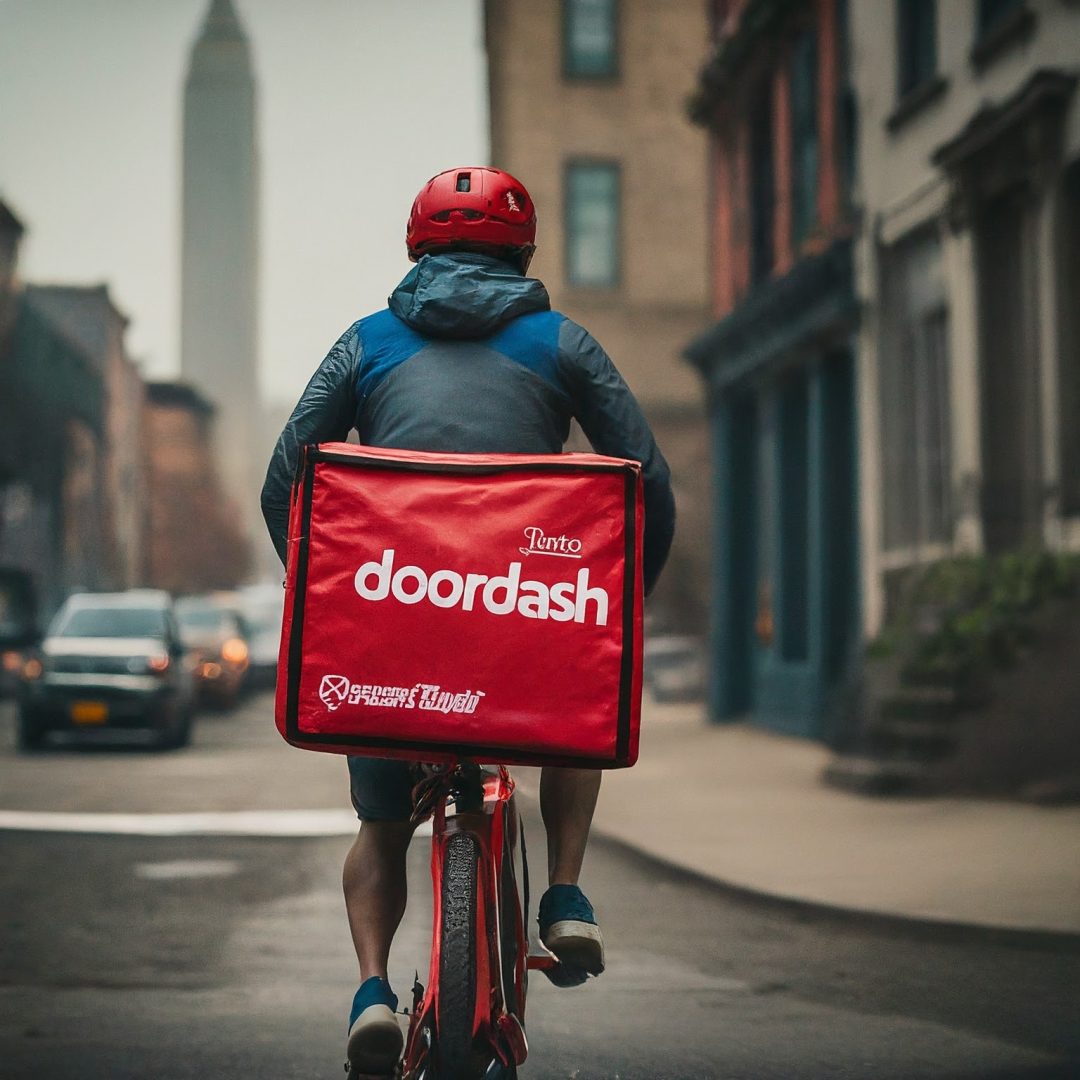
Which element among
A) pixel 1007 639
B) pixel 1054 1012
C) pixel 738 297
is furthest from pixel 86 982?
pixel 738 297

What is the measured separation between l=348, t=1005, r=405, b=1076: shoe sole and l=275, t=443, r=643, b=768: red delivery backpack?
530mm

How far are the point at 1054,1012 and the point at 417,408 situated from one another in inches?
128

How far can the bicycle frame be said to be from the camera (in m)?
3.76

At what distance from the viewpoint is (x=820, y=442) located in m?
19.7

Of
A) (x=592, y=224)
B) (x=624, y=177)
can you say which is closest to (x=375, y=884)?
(x=592, y=224)

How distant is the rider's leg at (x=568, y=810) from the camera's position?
4379mm

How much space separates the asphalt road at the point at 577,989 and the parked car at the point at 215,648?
17518 millimetres

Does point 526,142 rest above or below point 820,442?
above

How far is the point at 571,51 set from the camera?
36281 mm

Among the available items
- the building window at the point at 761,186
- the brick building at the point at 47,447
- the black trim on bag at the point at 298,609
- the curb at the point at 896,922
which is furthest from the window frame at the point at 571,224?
the black trim on bag at the point at 298,609

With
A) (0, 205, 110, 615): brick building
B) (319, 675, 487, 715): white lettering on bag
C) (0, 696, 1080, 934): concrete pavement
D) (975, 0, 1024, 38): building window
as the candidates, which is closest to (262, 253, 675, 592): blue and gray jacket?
(319, 675, 487, 715): white lettering on bag

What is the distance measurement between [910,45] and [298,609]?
49.7 ft

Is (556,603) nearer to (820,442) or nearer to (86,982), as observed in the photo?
(86,982)

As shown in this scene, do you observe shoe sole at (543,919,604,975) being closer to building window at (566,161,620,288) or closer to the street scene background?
the street scene background
